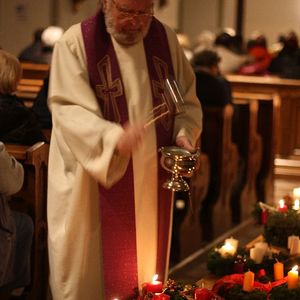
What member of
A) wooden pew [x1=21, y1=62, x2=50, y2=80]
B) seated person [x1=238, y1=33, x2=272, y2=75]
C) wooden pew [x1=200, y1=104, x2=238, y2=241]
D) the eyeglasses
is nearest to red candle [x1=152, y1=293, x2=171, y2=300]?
the eyeglasses

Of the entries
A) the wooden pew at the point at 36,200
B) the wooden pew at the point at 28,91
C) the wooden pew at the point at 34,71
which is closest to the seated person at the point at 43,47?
the wooden pew at the point at 34,71

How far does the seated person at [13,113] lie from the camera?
4.02 m

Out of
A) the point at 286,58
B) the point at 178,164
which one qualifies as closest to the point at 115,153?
the point at 178,164

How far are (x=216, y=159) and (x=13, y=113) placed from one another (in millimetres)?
2918

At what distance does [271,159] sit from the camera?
774cm

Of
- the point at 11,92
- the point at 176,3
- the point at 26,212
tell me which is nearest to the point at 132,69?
the point at 11,92

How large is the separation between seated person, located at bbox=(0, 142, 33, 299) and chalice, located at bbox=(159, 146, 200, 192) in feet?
2.49

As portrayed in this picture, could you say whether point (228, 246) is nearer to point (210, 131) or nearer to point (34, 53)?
point (210, 131)

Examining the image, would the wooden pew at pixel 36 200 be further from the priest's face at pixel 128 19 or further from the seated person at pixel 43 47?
the seated person at pixel 43 47

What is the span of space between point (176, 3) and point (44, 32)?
6232mm

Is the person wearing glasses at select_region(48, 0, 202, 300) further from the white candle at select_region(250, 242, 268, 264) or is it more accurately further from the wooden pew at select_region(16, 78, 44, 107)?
the wooden pew at select_region(16, 78, 44, 107)

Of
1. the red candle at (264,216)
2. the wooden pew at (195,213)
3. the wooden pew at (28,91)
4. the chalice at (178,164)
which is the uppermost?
the chalice at (178,164)

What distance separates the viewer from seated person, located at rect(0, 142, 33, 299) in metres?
3.75

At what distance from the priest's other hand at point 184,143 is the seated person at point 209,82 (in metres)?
3.07
